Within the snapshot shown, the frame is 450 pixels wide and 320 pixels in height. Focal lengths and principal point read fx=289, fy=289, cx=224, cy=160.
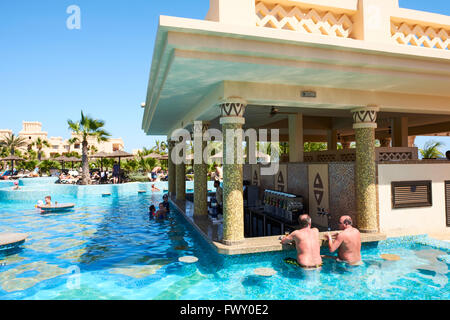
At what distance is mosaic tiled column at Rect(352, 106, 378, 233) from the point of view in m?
7.31

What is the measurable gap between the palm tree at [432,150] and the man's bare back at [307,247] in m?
16.3

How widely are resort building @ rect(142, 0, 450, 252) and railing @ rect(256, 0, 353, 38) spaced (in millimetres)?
19

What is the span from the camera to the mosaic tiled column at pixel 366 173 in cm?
731

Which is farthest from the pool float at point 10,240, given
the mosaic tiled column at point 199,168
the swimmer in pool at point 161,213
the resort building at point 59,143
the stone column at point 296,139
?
the resort building at point 59,143

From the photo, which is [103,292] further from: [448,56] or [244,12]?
[448,56]

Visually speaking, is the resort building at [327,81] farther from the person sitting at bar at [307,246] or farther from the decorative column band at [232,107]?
the person sitting at bar at [307,246]

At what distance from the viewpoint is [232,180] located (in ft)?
20.4

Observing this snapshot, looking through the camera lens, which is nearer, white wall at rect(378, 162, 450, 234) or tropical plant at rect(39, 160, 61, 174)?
white wall at rect(378, 162, 450, 234)

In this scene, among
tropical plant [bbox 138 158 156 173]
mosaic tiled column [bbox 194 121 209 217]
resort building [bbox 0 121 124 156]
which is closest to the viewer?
mosaic tiled column [bbox 194 121 209 217]

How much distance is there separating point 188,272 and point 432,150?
61.2 ft

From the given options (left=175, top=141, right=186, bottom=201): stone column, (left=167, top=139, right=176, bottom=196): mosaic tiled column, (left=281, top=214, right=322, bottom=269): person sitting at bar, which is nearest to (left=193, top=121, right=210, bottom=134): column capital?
(left=175, top=141, right=186, bottom=201): stone column

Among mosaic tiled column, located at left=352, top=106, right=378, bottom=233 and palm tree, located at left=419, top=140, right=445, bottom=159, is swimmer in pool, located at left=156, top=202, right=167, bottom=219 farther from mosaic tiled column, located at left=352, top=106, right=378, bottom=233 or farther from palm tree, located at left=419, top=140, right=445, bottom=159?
palm tree, located at left=419, top=140, right=445, bottom=159
